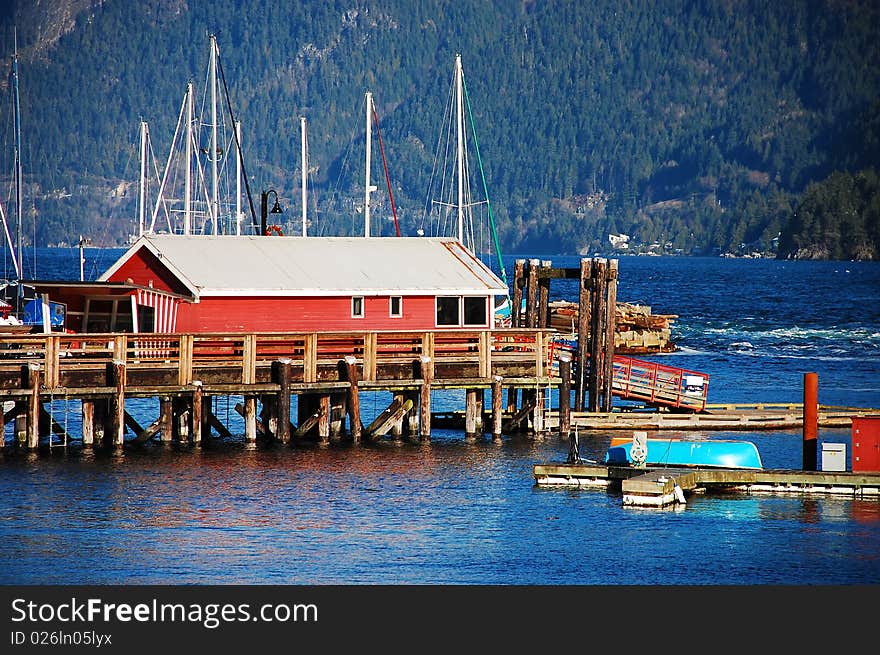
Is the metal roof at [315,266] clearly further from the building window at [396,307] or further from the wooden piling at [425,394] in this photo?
the wooden piling at [425,394]

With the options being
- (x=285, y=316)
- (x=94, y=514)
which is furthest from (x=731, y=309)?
(x=94, y=514)

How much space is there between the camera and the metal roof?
4472 cm

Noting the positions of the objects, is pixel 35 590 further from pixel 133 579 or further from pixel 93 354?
pixel 93 354

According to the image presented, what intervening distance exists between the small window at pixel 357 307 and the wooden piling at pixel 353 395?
2.76 m

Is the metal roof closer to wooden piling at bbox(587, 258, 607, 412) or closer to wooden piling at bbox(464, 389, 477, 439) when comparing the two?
wooden piling at bbox(587, 258, 607, 412)

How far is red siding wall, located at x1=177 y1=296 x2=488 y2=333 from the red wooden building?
0.09 ft

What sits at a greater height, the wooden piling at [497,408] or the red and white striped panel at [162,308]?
the red and white striped panel at [162,308]

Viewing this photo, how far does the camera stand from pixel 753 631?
→ 90.8 feet

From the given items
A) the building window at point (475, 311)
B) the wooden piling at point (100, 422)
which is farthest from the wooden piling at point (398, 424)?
the wooden piling at point (100, 422)

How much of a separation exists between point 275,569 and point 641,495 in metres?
9.68

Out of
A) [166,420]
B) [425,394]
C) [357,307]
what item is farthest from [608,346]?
[166,420]

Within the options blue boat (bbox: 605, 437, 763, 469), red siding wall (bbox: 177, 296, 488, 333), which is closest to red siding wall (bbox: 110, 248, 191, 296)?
red siding wall (bbox: 177, 296, 488, 333)

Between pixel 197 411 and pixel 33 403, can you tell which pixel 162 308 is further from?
pixel 33 403

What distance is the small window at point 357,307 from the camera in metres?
46.0
